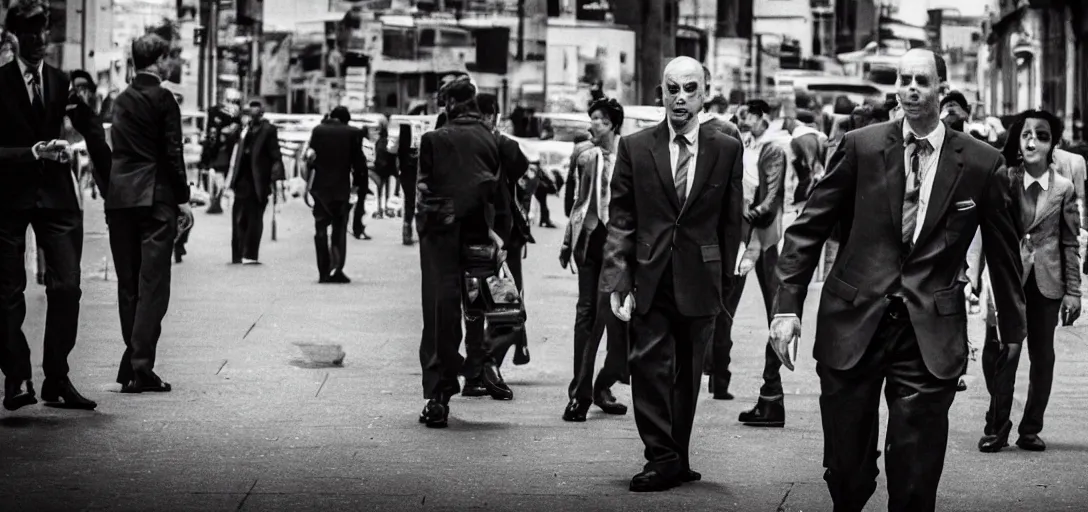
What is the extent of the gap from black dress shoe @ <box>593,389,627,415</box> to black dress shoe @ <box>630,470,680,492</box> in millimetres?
2179

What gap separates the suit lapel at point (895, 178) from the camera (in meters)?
5.79

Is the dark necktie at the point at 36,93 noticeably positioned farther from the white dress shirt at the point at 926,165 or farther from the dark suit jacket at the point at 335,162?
the dark suit jacket at the point at 335,162

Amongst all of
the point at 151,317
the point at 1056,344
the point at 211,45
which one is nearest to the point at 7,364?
the point at 151,317

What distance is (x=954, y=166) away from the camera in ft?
19.0

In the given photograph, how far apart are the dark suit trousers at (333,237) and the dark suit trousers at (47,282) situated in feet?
27.0

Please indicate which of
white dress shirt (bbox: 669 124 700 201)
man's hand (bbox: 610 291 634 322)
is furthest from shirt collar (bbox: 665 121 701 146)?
man's hand (bbox: 610 291 634 322)

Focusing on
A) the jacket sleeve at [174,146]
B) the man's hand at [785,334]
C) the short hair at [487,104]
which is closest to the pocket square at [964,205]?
the man's hand at [785,334]

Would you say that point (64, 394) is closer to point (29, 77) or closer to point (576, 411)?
point (29, 77)

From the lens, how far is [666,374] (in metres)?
7.42

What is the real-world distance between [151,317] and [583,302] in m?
2.27

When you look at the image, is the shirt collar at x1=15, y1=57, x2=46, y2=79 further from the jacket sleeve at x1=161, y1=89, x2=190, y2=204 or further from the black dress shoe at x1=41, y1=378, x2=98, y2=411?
the black dress shoe at x1=41, y1=378, x2=98, y2=411

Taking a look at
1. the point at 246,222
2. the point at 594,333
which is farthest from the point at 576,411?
the point at 246,222

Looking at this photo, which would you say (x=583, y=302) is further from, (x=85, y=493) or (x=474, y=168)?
(x=85, y=493)

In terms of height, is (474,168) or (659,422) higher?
(474,168)
